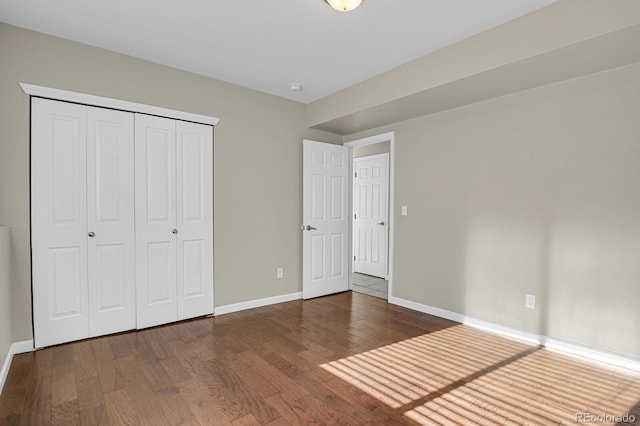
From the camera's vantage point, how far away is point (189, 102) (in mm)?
3428

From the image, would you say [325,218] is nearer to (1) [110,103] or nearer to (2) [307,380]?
(2) [307,380]

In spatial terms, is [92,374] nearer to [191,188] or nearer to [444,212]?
[191,188]

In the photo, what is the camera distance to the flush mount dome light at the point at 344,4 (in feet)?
7.03

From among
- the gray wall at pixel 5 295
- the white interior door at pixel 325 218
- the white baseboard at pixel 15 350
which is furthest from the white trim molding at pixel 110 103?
the white baseboard at pixel 15 350

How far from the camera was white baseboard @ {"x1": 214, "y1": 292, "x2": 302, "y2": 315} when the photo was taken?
146 inches

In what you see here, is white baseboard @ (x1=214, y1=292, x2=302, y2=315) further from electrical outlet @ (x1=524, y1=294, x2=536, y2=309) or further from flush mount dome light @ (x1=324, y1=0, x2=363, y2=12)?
flush mount dome light @ (x1=324, y1=0, x2=363, y2=12)

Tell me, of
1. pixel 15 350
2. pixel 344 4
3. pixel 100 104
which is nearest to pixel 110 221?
pixel 100 104

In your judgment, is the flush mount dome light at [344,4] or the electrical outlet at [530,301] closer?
the flush mount dome light at [344,4]

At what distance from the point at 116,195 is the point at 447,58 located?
3.25 m

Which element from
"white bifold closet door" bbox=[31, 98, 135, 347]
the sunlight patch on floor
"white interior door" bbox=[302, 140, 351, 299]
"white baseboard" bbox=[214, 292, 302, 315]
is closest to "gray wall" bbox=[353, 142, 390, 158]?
"white interior door" bbox=[302, 140, 351, 299]

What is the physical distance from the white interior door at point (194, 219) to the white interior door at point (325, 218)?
1.26m

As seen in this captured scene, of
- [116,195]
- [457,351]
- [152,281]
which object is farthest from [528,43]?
[152,281]

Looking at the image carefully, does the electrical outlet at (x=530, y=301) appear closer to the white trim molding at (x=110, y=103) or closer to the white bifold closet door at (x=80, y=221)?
the white trim molding at (x=110, y=103)

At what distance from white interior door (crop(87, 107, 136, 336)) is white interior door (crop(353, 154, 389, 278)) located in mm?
3833
